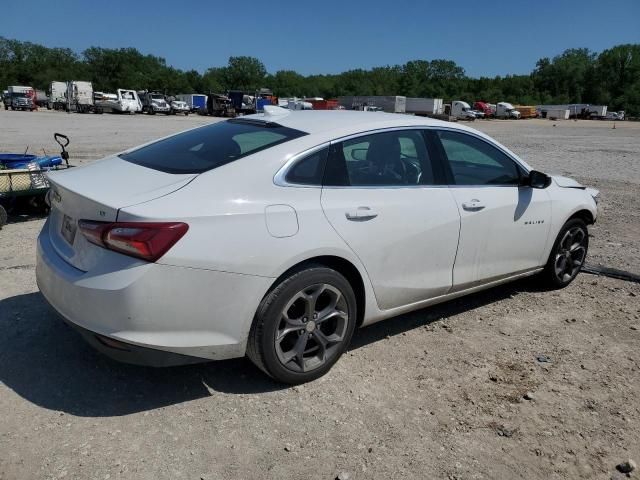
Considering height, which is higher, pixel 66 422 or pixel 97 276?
pixel 97 276

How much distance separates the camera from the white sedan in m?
2.76

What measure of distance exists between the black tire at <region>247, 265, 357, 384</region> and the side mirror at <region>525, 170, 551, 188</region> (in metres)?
2.02

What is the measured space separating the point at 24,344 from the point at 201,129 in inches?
77.2

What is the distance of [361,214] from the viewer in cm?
338

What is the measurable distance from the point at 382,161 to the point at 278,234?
1115 millimetres

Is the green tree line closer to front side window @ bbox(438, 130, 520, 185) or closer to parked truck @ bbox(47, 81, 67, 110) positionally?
parked truck @ bbox(47, 81, 67, 110)

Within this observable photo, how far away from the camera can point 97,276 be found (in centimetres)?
278

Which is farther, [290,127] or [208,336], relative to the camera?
[290,127]

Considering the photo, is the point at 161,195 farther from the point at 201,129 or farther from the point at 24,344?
the point at 24,344

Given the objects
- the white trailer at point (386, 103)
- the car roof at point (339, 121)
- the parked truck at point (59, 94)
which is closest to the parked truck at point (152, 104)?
the parked truck at point (59, 94)

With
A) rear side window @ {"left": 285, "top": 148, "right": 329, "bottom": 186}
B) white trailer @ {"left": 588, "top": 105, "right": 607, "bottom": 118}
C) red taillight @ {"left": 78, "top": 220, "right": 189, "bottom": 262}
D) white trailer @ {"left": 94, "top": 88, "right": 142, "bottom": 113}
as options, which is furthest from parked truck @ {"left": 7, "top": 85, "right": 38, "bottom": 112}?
white trailer @ {"left": 588, "top": 105, "right": 607, "bottom": 118}

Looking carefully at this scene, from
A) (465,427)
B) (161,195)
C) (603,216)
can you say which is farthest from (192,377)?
(603,216)

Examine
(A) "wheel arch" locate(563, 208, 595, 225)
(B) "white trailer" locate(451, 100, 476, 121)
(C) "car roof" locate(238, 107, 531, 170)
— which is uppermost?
(B) "white trailer" locate(451, 100, 476, 121)

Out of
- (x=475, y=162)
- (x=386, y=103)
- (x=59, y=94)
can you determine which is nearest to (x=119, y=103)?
(x=59, y=94)
